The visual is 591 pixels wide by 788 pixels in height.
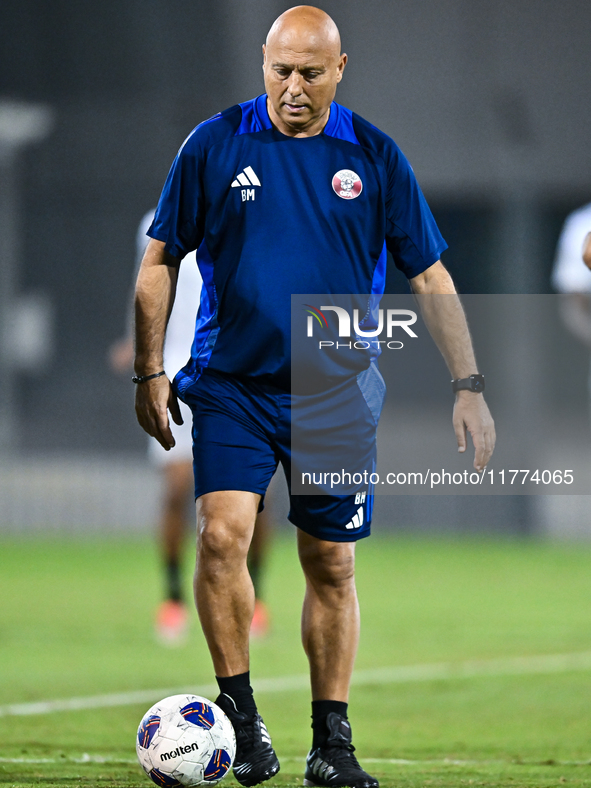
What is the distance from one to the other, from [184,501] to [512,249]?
8592 mm

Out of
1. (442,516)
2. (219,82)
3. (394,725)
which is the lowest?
(442,516)

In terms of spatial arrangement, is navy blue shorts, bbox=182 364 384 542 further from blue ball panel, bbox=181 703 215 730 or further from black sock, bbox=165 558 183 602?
black sock, bbox=165 558 183 602

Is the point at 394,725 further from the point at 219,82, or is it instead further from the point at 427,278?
the point at 219,82

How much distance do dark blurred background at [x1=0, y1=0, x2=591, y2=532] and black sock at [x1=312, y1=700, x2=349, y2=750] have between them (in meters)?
9.44

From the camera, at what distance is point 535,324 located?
15625mm

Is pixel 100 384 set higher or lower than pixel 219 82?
lower

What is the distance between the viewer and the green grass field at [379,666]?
387cm

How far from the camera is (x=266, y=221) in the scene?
3.36 metres

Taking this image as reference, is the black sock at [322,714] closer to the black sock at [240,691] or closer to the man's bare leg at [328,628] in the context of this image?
the man's bare leg at [328,628]

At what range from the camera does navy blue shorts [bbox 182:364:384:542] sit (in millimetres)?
3367

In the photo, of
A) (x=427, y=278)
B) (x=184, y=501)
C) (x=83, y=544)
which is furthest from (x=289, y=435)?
(x=83, y=544)

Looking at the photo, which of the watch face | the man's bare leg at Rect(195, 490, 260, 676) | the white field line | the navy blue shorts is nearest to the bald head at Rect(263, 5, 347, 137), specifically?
the navy blue shorts

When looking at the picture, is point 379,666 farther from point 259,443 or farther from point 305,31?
point 305,31

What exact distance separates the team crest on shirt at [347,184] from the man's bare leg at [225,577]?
90cm
